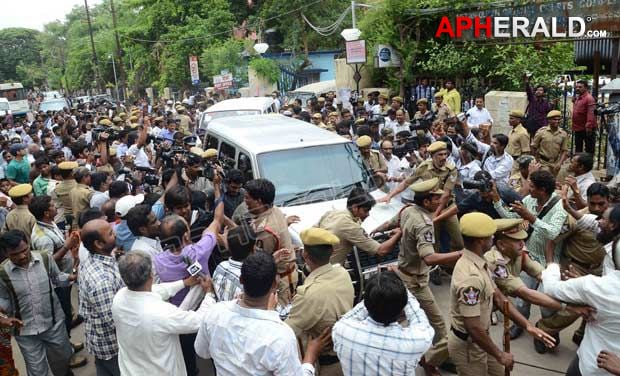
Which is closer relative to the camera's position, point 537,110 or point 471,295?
point 471,295

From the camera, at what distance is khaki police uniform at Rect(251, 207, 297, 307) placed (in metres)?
3.82

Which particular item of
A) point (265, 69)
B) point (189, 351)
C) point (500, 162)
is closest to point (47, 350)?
point (189, 351)

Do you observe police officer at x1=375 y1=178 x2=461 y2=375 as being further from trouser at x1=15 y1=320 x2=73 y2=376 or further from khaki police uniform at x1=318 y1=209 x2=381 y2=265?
trouser at x1=15 y1=320 x2=73 y2=376

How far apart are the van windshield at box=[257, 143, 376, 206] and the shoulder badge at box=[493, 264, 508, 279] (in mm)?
2616

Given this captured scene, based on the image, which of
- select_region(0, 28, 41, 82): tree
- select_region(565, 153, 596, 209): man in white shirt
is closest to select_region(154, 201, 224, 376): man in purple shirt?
select_region(565, 153, 596, 209): man in white shirt

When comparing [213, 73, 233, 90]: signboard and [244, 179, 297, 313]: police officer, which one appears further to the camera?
[213, 73, 233, 90]: signboard

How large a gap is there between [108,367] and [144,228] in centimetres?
99

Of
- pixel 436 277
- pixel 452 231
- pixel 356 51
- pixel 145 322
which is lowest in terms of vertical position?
pixel 436 277

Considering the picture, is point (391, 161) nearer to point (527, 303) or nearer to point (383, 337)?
point (527, 303)

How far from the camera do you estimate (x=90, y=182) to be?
20.7 ft

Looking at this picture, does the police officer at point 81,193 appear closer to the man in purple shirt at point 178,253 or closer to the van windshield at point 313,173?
the van windshield at point 313,173

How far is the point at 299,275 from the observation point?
4473 millimetres

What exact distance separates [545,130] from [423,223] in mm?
4181

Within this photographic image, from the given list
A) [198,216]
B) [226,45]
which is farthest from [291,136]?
[226,45]
